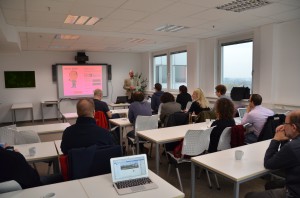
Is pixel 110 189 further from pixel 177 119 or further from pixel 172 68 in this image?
pixel 172 68

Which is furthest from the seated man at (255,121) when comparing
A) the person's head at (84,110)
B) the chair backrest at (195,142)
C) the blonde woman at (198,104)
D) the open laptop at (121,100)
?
the open laptop at (121,100)

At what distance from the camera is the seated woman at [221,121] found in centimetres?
297

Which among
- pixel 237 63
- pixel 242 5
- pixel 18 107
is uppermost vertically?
pixel 242 5

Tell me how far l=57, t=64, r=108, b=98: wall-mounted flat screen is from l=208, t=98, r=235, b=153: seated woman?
713 cm

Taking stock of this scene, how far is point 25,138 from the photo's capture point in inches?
116

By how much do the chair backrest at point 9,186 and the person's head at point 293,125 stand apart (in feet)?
6.75

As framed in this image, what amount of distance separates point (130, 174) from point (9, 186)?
0.84 meters

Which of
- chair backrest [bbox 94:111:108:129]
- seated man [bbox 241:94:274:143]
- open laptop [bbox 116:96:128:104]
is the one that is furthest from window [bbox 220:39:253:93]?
chair backrest [bbox 94:111:108:129]

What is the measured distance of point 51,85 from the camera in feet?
28.8

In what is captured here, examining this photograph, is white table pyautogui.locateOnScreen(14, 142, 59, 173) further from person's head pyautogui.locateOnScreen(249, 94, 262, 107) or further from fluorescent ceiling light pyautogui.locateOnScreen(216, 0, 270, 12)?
fluorescent ceiling light pyautogui.locateOnScreen(216, 0, 270, 12)

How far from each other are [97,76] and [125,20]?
5.20m

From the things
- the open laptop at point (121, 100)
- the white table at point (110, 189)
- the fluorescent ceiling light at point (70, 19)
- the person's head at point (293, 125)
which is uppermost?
the fluorescent ceiling light at point (70, 19)

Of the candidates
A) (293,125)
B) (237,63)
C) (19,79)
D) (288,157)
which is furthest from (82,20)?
(19,79)

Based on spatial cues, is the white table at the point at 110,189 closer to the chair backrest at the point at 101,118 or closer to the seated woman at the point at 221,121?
the seated woman at the point at 221,121
